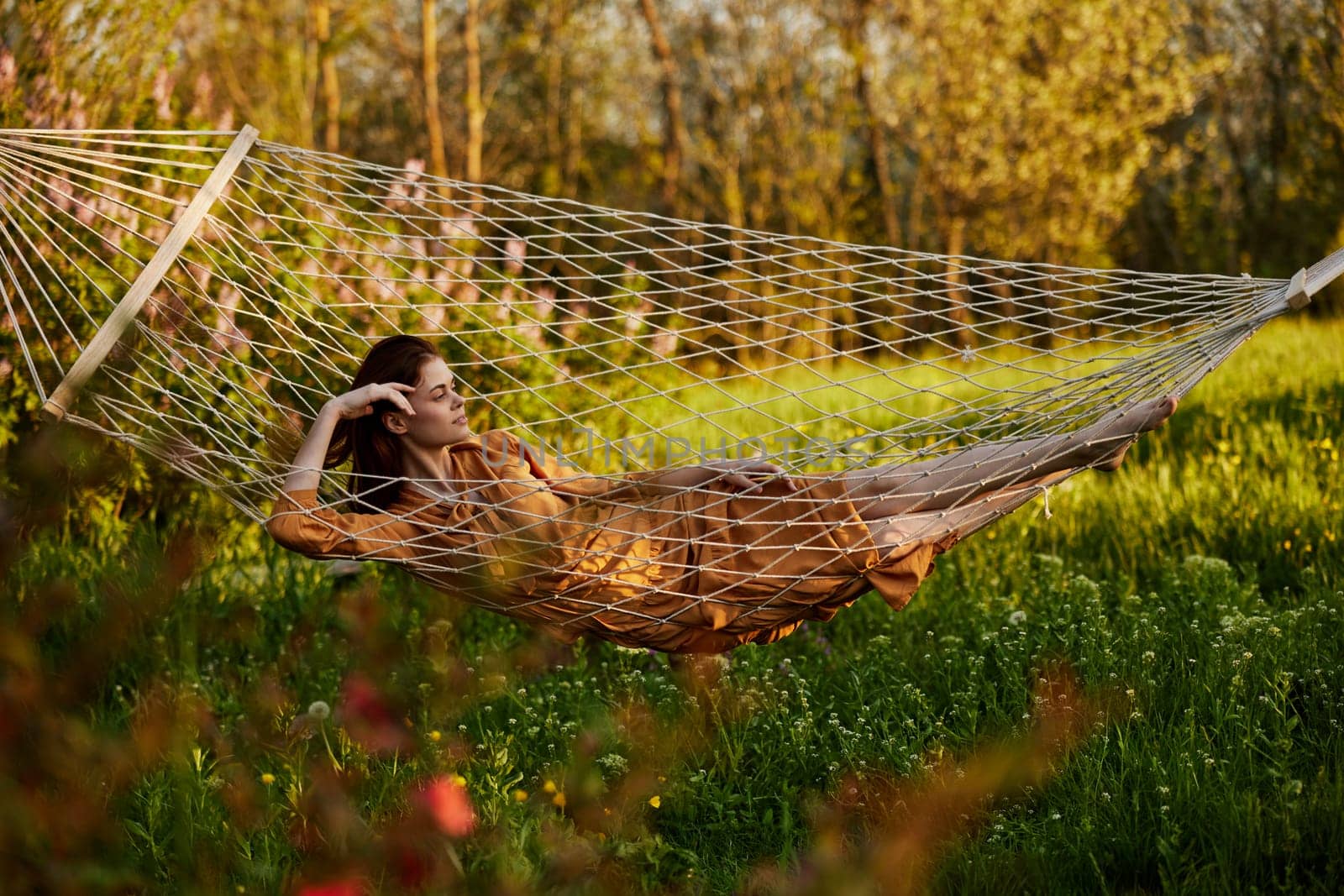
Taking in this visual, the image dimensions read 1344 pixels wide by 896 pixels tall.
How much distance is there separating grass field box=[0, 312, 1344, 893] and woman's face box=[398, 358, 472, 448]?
33cm

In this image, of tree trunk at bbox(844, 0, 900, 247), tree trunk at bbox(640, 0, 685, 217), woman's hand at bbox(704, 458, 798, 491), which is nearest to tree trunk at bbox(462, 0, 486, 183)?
tree trunk at bbox(640, 0, 685, 217)

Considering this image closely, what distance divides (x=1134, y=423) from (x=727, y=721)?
87cm

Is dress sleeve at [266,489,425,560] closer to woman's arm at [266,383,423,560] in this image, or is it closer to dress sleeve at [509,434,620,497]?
woman's arm at [266,383,423,560]

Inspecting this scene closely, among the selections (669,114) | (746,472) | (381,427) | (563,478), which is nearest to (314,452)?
(381,427)

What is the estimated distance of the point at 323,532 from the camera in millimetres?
1824

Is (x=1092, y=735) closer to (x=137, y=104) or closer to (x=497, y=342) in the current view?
(x=497, y=342)

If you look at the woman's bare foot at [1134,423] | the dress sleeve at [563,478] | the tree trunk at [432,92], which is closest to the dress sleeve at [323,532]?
the dress sleeve at [563,478]

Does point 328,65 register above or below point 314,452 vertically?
above

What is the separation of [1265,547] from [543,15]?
667 centimetres

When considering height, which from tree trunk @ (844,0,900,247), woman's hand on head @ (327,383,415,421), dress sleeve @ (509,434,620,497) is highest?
tree trunk @ (844,0,900,247)

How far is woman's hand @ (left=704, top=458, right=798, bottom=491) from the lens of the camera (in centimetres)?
195

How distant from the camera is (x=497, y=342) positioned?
3.33 m

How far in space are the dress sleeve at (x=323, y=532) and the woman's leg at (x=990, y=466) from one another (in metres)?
0.73

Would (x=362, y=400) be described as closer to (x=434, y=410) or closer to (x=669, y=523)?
(x=434, y=410)
